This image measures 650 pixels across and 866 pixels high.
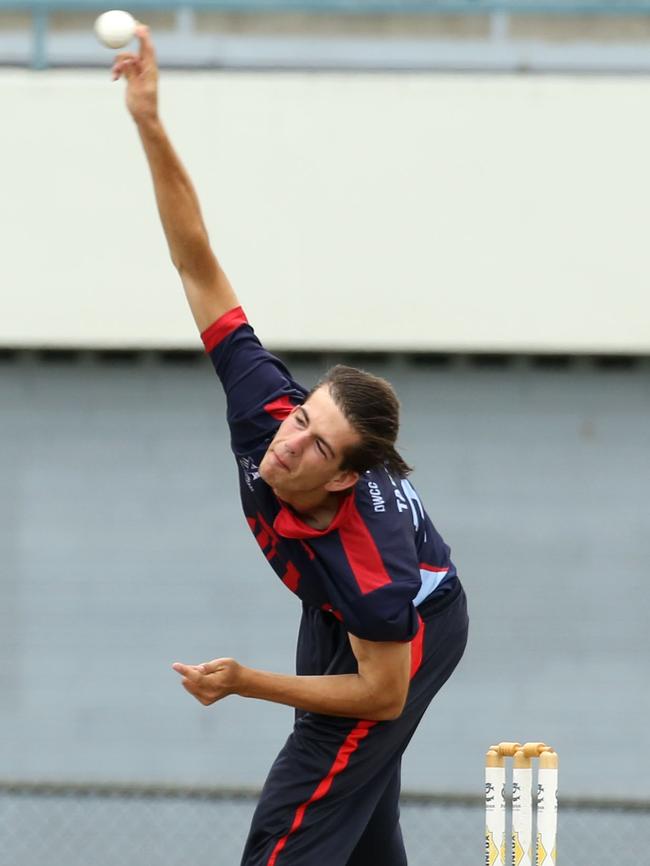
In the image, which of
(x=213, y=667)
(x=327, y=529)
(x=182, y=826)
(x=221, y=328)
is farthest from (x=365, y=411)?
(x=182, y=826)

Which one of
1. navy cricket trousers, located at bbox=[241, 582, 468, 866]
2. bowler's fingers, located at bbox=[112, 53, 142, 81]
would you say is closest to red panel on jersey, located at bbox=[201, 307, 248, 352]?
bowler's fingers, located at bbox=[112, 53, 142, 81]

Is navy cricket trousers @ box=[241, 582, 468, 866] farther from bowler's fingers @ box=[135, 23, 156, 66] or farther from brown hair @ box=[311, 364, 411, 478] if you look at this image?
bowler's fingers @ box=[135, 23, 156, 66]

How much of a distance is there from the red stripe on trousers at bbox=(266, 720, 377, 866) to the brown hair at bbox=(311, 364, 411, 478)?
67 centimetres

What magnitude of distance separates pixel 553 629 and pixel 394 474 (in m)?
4.53

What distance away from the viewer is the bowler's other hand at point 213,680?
3250mm

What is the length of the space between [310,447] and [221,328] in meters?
0.42

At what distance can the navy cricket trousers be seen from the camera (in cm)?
374

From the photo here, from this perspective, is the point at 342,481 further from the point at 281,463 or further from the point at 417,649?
the point at 417,649

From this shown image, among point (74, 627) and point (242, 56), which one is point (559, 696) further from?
point (242, 56)

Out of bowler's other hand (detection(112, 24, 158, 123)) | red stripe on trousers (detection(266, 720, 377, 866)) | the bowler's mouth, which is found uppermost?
bowler's other hand (detection(112, 24, 158, 123))

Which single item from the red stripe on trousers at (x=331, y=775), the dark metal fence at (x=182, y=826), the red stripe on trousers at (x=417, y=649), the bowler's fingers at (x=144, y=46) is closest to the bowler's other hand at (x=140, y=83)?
the bowler's fingers at (x=144, y=46)

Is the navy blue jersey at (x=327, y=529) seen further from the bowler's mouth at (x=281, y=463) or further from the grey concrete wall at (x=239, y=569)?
the grey concrete wall at (x=239, y=569)

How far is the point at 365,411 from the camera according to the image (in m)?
3.46

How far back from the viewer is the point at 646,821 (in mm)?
6773
